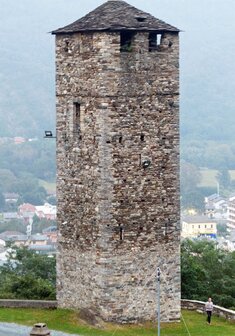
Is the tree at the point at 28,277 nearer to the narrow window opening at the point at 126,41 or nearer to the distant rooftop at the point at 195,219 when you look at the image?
the narrow window opening at the point at 126,41

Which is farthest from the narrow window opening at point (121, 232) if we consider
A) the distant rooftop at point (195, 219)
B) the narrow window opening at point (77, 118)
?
the distant rooftop at point (195, 219)

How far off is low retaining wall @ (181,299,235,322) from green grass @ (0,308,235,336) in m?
0.18

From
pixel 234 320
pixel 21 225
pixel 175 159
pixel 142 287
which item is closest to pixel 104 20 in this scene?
pixel 175 159

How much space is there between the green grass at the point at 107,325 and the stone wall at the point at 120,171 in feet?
1.18

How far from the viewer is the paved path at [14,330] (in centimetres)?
2691

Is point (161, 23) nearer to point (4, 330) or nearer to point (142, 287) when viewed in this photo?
point (142, 287)

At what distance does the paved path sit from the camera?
26.9 m

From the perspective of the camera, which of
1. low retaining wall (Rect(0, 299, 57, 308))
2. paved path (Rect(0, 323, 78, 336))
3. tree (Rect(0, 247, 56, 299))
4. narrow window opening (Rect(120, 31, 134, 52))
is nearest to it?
paved path (Rect(0, 323, 78, 336))

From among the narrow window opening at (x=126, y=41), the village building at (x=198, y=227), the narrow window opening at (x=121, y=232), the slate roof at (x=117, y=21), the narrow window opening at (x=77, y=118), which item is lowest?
the village building at (x=198, y=227)

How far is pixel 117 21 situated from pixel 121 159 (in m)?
3.48

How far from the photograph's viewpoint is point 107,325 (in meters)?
27.5

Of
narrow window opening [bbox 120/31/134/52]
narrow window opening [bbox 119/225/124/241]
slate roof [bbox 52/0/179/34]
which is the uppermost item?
slate roof [bbox 52/0/179/34]

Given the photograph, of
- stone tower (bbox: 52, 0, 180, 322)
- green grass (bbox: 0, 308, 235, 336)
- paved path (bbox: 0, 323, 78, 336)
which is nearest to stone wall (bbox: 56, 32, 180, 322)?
stone tower (bbox: 52, 0, 180, 322)

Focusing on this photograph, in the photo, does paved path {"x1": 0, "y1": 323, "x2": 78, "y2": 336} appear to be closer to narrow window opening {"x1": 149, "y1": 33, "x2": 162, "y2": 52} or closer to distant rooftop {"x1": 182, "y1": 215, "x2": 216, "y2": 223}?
narrow window opening {"x1": 149, "y1": 33, "x2": 162, "y2": 52}
